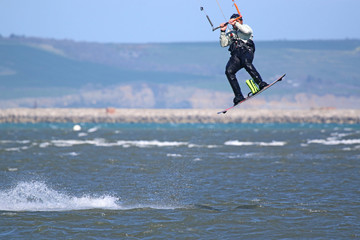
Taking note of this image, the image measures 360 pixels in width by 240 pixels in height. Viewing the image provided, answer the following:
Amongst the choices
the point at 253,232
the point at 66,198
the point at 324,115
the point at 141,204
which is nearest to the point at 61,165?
the point at 66,198

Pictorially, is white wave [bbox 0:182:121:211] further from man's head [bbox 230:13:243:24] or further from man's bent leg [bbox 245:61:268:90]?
man's head [bbox 230:13:243:24]

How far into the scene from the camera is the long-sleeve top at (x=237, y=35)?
1820cm

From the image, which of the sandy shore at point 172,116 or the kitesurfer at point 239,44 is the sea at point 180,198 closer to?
the kitesurfer at point 239,44

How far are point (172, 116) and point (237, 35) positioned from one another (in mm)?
148867

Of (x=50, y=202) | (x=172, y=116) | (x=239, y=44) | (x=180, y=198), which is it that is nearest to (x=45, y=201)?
(x=50, y=202)

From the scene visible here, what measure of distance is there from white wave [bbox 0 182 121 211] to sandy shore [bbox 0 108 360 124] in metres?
135

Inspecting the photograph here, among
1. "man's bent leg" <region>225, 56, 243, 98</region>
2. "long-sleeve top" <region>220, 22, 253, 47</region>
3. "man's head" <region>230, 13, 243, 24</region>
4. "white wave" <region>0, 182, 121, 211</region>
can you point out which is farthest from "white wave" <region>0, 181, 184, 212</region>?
Answer: "man's head" <region>230, 13, 243, 24</region>

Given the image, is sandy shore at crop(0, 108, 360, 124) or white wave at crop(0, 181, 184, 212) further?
sandy shore at crop(0, 108, 360, 124)

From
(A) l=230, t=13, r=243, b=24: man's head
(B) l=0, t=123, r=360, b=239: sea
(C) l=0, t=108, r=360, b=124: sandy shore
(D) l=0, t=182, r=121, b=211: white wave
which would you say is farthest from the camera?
(C) l=0, t=108, r=360, b=124: sandy shore

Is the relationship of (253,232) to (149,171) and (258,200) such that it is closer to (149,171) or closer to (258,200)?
(258,200)

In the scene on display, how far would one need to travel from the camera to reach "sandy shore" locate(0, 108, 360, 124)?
158 metres

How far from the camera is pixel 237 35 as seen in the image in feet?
60.9

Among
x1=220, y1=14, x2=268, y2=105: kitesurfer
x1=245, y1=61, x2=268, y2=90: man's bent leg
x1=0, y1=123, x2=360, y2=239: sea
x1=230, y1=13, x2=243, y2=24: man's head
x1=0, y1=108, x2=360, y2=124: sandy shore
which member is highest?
x1=0, y1=108, x2=360, y2=124: sandy shore

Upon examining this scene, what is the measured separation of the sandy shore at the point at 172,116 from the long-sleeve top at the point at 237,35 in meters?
141
